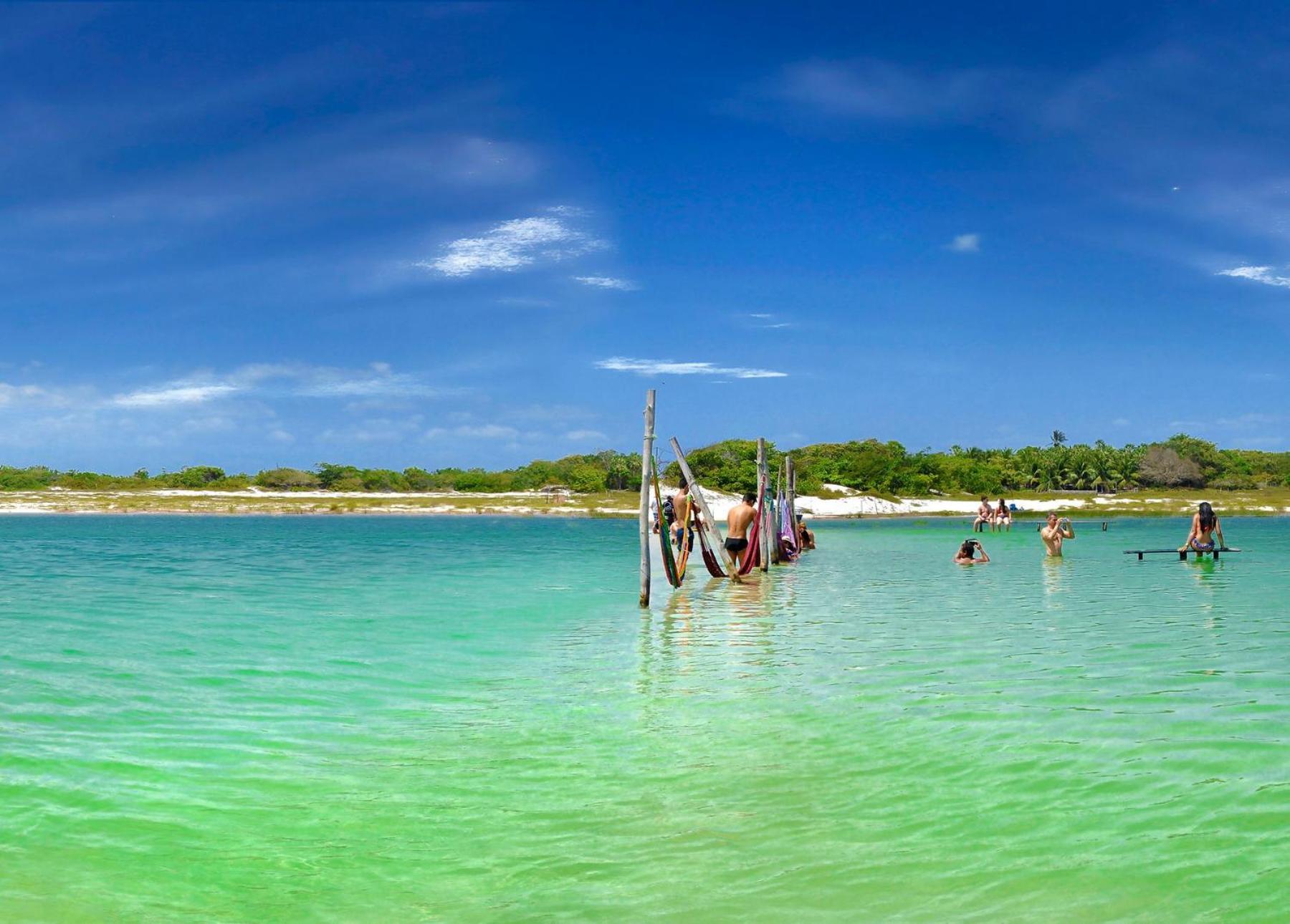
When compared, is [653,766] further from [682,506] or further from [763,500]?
[763,500]

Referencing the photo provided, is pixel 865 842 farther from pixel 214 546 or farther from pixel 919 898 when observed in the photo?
pixel 214 546

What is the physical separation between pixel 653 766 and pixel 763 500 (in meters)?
22.0

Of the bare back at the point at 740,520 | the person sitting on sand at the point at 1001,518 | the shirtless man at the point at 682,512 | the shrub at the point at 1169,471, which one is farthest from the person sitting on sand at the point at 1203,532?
the shrub at the point at 1169,471

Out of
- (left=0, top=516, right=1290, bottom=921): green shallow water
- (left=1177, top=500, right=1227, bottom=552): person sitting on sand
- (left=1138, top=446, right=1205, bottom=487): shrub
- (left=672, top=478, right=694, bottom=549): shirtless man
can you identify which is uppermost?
(left=1138, top=446, right=1205, bottom=487): shrub

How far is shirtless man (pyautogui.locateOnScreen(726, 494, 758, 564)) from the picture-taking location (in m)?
27.6

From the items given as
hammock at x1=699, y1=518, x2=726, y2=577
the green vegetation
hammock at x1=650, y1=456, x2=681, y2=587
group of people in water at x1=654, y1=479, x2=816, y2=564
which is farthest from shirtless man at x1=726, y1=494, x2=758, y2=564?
the green vegetation

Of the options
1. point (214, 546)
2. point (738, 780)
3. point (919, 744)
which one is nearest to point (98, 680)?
point (738, 780)

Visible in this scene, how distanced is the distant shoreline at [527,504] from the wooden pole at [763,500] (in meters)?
60.1

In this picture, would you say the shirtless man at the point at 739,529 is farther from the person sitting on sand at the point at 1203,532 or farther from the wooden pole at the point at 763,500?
the person sitting on sand at the point at 1203,532

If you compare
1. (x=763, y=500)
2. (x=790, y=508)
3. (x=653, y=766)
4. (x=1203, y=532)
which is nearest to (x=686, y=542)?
(x=763, y=500)

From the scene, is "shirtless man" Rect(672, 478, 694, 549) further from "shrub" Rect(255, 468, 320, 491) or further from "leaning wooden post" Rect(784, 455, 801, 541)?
"shrub" Rect(255, 468, 320, 491)

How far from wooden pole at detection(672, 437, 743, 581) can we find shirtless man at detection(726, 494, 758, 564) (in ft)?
0.61

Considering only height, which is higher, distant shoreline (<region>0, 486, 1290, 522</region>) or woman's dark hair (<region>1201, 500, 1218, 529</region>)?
woman's dark hair (<region>1201, 500, 1218, 529</region>)

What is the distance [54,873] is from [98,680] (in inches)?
281
